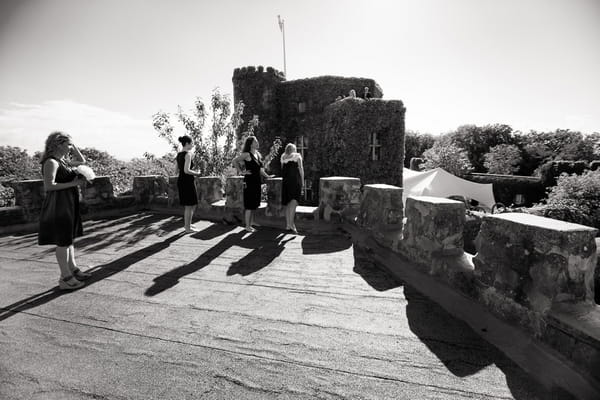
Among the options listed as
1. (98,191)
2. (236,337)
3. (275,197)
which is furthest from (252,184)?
(98,191)

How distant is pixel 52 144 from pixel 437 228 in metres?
3.91

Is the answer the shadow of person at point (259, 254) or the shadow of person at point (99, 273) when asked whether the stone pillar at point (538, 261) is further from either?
the shadow of person at point (99, 273)

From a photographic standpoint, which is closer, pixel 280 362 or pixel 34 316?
pixel 280 362

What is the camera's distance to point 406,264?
339 cm

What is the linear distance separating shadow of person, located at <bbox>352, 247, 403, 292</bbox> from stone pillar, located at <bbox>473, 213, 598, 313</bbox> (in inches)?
37.6

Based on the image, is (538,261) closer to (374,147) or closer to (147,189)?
(147,189)

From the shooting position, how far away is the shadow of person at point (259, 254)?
3.65 metres

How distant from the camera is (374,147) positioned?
1655 centimetres

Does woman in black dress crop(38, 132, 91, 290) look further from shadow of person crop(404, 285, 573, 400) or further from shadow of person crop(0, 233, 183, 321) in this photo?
shadow of person crop(404, 285, 573, 400)

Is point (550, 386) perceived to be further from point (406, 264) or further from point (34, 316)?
point (34, 316)

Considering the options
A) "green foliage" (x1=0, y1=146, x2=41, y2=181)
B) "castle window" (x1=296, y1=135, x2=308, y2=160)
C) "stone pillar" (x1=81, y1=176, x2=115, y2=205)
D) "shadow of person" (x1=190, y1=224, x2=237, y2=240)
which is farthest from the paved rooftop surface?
"green foliage" (x1=0, y1=146, x2=41, y2=181)

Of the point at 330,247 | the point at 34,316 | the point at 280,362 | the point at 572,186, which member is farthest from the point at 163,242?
the point at 572,186

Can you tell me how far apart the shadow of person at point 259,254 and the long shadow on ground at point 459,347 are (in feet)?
5.80

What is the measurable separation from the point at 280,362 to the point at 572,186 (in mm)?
25569
